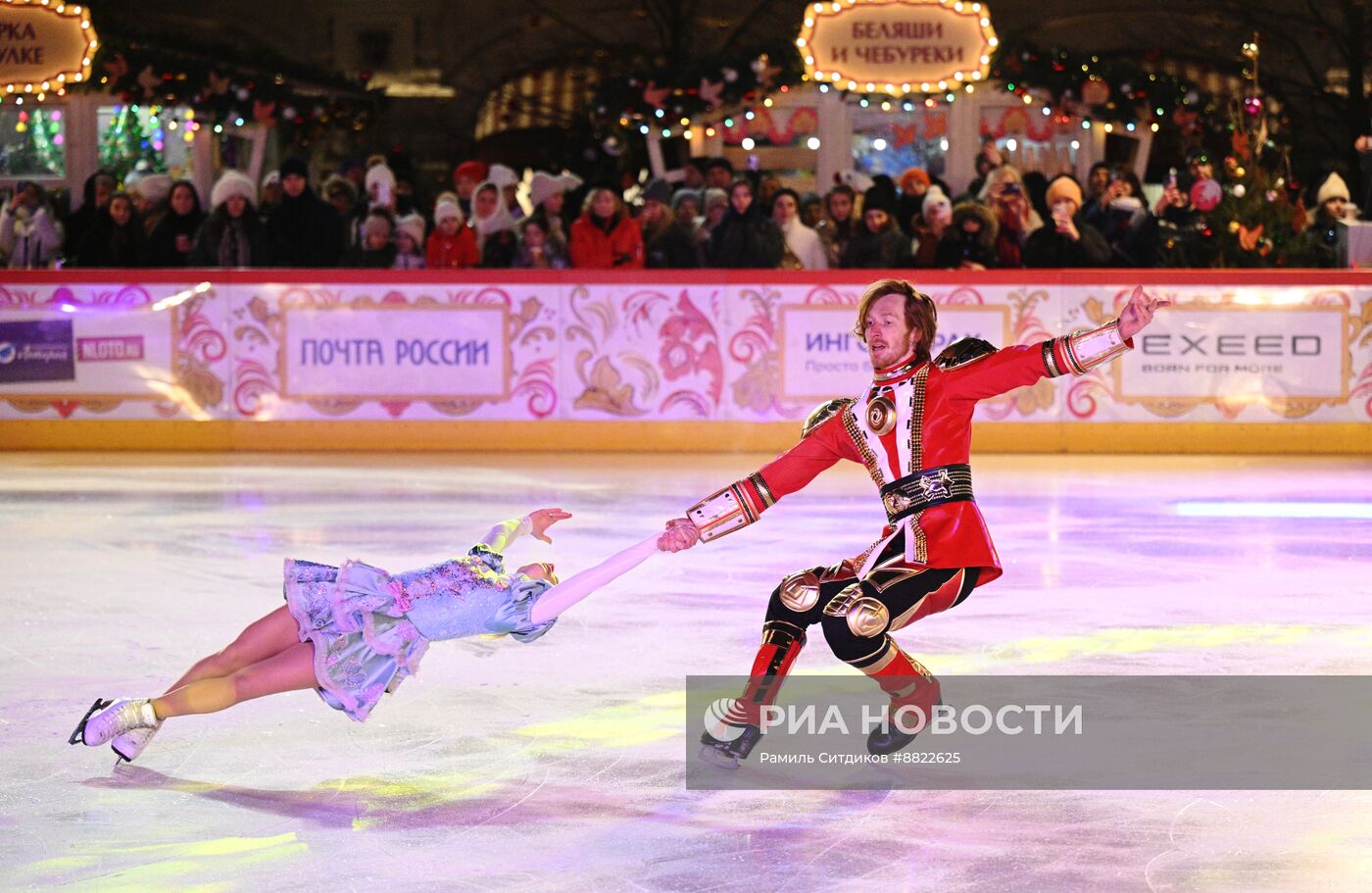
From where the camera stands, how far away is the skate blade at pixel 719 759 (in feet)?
13.9

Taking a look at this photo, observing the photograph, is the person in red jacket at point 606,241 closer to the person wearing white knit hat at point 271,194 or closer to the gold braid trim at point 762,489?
the person wearing white knit hat at point 271,194

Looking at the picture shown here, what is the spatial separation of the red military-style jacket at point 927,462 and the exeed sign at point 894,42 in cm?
1010

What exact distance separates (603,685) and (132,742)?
1358 mm

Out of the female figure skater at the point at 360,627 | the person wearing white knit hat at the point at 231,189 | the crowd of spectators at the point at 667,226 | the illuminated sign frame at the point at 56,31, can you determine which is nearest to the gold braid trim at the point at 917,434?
the female figure skater at the point at 360,627

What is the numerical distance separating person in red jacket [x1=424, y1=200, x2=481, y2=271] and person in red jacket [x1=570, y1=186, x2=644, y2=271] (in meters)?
0.72

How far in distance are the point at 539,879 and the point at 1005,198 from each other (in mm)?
9285

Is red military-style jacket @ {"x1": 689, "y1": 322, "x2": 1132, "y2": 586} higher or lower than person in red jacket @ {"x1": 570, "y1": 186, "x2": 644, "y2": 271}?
lower

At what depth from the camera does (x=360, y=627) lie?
4.07 m

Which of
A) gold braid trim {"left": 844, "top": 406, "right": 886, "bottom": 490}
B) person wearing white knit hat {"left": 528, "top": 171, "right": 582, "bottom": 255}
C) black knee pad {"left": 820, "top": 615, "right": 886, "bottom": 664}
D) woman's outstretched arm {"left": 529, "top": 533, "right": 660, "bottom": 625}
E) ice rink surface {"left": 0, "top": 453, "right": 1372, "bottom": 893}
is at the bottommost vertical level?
ice rink surface {"left": 0, "top": 453, "right": 1372, "bottom": 893}

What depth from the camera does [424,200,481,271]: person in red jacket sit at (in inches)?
481

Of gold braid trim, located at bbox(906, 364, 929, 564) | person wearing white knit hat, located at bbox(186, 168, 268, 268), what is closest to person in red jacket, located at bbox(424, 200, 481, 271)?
person wearing white knit hat, located at bbox(186, 168, 268, 268)

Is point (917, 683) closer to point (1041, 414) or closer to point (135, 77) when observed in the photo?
point (1041, 414)

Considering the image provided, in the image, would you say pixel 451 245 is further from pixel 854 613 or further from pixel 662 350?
pixel 854 613

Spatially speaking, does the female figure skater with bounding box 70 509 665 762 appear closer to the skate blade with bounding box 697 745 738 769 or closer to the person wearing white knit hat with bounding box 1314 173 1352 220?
the skate blade with bounding box 697 745 738 769
